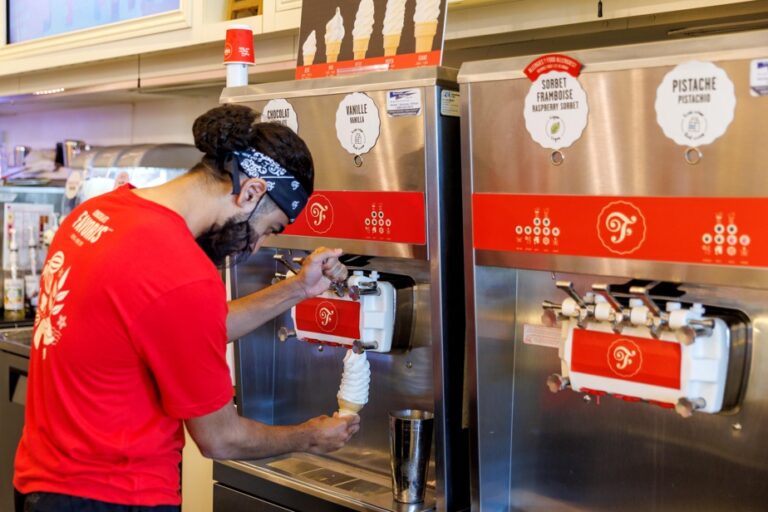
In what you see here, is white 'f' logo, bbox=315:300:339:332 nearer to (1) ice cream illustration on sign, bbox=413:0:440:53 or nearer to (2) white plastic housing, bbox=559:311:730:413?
(1) ice cream illustration on sign, bbox=413:0:440:53

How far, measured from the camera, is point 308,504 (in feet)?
5.70

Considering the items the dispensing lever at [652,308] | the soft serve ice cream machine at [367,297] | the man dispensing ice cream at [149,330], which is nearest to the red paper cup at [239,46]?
the soft serve ice cream machine at [367,297]

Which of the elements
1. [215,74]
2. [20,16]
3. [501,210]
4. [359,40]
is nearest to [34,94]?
[20,16]

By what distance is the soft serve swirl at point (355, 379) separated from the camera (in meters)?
1.69

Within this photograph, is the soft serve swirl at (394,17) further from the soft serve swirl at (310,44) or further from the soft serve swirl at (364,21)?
the soft serve swirl at (310,44)

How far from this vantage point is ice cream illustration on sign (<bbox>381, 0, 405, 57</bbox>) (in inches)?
68.5

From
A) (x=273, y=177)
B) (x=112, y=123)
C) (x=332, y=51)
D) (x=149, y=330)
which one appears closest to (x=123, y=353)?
(x=149, y=330)

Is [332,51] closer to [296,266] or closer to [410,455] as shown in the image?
[296,266]

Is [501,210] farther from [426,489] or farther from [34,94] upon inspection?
[34,94]

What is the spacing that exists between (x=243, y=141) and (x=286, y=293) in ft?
1.28

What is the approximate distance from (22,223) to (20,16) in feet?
2.39

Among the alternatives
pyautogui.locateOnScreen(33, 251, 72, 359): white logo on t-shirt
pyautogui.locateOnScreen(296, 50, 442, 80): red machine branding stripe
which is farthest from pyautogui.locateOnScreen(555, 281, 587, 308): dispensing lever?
pyautogui.locateOnScreen(33, 251, 72, 359): white logo on t-shirt

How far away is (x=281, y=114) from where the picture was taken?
1820mm

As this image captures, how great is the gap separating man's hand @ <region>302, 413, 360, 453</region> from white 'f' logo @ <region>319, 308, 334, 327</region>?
0.19 meters
